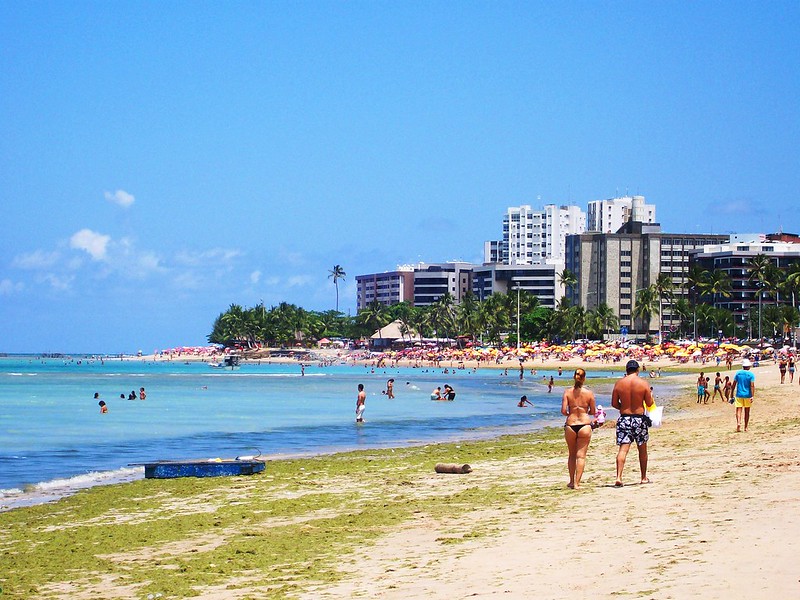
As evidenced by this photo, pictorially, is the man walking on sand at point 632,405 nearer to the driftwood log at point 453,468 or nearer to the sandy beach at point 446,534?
the sandy beach at point 446,534

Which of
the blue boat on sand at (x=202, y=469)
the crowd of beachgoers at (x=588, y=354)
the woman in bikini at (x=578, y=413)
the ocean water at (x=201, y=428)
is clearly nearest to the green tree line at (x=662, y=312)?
the crowd of beachgoers at (x=588, y=354)

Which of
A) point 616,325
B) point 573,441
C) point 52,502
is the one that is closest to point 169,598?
point 573,441

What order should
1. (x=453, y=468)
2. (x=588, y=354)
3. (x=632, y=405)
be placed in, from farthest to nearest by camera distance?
1. (x=588, y=354)
2. (x=453, y=468)
3. (x=632, y=405)

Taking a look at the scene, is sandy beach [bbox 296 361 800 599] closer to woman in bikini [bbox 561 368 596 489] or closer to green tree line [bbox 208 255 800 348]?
woman in bikini [bbox 561 368 596 489]

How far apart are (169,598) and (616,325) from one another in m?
183

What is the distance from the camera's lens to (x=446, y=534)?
41.4ft

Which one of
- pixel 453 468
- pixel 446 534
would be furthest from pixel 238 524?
pixel 453 468

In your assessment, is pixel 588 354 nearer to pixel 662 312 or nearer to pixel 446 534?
pixel 662 312

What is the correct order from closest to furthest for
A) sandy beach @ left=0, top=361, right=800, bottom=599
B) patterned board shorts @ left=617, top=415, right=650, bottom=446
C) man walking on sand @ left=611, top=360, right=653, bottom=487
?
sandy beach @ left=0, top=361, right=800, bottom=599, man walking on sand @ left=611, top=360, right=653, bottom=487, patterned board shorts @ left=617, top=415, right=650, bottom=446

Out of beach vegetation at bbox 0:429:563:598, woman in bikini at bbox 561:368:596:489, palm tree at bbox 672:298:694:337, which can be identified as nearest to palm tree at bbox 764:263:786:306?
palm tree at bbox 672:298:694:337

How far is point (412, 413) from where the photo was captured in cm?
5069

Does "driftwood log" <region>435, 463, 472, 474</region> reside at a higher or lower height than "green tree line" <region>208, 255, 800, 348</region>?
lower

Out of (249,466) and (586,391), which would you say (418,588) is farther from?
(249,466)

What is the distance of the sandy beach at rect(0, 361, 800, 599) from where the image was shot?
953 cm
